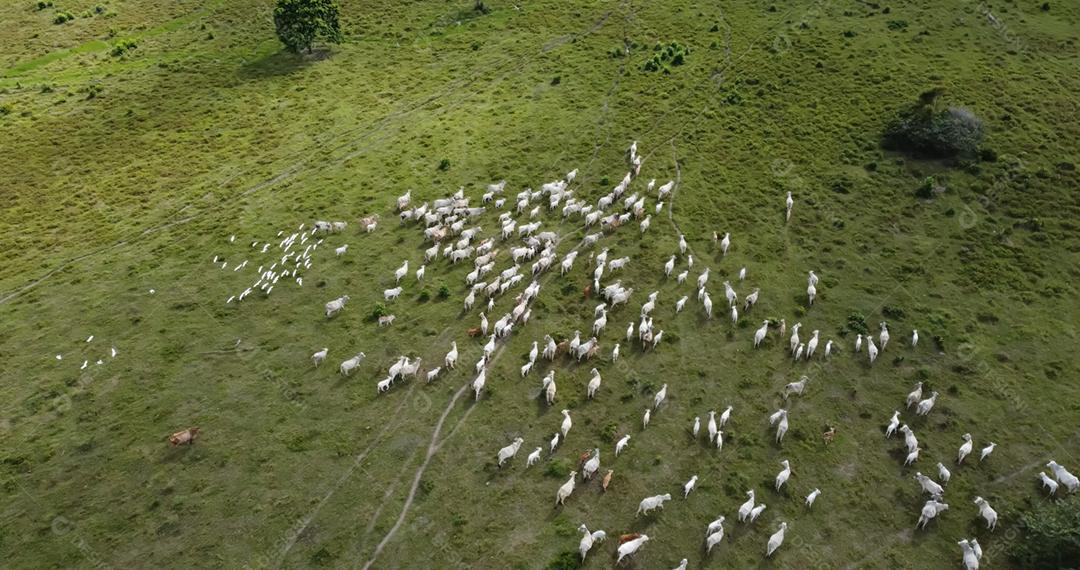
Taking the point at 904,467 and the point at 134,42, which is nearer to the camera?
the point at 904,467

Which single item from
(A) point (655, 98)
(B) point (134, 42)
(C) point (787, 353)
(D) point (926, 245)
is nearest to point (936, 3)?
(A) point (655, 98)

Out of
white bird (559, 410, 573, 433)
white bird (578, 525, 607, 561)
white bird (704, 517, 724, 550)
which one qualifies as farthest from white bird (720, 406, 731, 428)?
white bird (578, 525, 607, 561)

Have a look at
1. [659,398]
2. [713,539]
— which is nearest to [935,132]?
[659,398]

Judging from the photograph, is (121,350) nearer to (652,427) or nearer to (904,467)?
(652,427)

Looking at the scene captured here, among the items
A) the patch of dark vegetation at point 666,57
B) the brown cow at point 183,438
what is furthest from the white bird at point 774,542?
the patch of dark vegetation at point 666,57

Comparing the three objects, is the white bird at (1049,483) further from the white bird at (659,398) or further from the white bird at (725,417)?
the white bird at (659,398)
